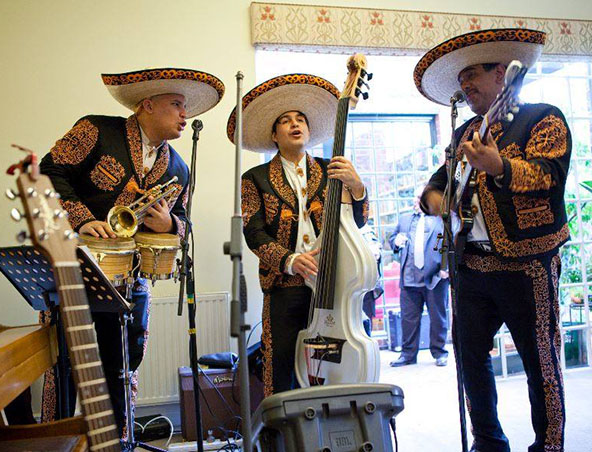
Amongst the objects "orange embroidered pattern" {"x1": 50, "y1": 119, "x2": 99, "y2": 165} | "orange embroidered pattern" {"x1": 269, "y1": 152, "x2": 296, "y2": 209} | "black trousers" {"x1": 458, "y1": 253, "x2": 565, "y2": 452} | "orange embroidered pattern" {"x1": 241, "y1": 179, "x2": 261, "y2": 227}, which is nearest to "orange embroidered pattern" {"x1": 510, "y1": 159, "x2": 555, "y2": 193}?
"black trousers" {"x1": 458, "y1": 253, "x2": 565, "y2": 452}

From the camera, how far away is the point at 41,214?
3.75 ft

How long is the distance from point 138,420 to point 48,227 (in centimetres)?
241

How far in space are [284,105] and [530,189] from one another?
3.68 ft

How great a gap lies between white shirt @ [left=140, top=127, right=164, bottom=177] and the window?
234 centimetres

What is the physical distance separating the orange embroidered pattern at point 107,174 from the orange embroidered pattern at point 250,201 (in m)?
0.56

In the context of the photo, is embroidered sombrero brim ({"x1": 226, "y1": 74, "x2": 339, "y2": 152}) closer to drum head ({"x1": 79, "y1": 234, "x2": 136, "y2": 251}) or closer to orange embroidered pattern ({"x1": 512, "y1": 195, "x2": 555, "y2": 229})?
drum head ({"x1": 79, "y1": 234, "x2": 136, "y2": 251})

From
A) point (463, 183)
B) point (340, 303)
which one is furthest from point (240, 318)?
point (463, 183)

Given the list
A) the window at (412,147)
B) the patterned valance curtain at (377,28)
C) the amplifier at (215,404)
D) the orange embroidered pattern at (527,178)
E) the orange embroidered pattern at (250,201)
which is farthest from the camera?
the window at (412,147)

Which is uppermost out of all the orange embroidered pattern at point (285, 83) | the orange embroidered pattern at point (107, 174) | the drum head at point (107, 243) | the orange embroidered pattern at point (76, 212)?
the orange embroidered pattern at point (285, 83)

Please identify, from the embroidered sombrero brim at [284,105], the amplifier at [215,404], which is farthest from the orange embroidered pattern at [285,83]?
the amplifier at [215,404]

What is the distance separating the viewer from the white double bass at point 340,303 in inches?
70.8

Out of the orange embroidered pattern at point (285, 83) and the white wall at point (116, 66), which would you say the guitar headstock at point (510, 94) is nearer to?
the orange embroidered pattern at point (285, 83)

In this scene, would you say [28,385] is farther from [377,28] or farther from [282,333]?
[377,28]

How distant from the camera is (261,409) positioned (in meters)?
1.43
